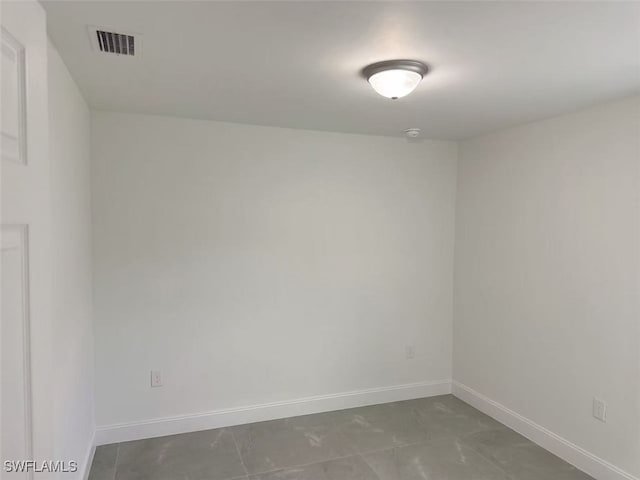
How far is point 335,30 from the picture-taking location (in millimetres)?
1595

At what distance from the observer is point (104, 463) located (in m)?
2.69

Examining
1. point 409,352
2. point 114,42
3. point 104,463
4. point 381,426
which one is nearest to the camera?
point 114,42

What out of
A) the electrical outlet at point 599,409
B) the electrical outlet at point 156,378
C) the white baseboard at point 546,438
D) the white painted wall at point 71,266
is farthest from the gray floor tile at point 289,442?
the electrical outlet at point 599,409

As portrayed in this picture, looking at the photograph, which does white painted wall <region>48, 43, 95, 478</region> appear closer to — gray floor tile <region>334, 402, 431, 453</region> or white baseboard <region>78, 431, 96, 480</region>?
white baseboard <region>78, 431, 96, 480</region>

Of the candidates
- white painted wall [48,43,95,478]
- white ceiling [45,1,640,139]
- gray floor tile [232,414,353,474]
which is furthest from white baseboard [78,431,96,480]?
white ceiling [45,1,640,139]

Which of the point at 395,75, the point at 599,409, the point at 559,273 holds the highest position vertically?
the point at 395,75

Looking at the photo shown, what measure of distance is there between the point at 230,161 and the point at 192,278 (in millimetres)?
926

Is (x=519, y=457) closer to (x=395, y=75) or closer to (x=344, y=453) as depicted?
(x=344, y=453)

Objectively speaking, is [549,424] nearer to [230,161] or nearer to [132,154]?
[230,161]

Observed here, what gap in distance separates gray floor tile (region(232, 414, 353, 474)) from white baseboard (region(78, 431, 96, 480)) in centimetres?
94

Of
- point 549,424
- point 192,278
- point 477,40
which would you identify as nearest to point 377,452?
point 549,424

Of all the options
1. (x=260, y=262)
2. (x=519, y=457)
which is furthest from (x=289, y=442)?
(x=519, y=457)

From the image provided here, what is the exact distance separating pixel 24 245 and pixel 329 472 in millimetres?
2319

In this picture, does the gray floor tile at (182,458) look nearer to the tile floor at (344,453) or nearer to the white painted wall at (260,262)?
the tile floor at (344,453)
